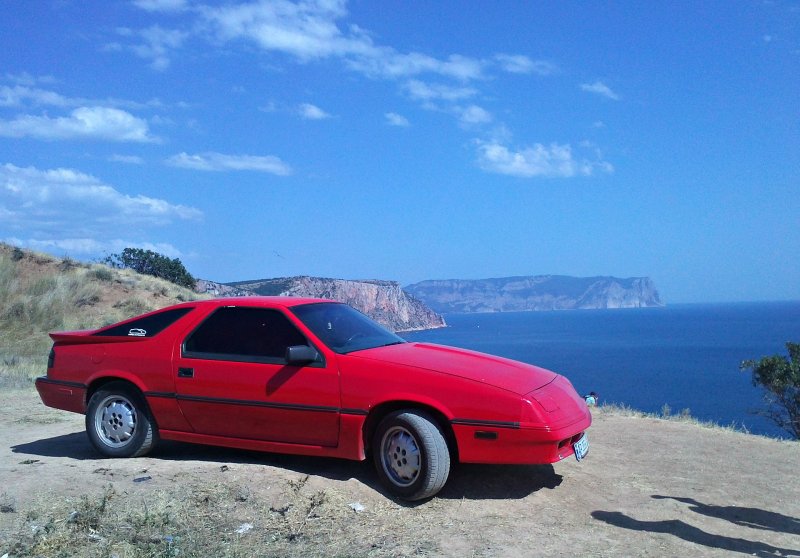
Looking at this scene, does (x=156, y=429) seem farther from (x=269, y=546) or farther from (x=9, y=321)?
(x=9, y=321)

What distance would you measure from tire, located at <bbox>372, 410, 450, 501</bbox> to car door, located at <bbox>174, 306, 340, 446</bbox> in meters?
0.44

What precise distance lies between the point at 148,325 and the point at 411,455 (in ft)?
9.24

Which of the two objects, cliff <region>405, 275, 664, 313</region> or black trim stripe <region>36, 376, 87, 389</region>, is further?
cliff <region>405, 275, 664, 313</region>

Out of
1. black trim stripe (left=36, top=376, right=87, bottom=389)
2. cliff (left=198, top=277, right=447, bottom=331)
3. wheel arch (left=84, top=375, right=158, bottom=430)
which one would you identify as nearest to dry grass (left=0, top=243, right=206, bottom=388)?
cliff (left=198, top=277, right=447, bottom=331)

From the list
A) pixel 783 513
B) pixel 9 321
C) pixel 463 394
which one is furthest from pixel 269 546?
pixel 9 321

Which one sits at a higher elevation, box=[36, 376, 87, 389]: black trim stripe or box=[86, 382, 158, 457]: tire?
box=[36, 376, 87, 389]: black trim stripe

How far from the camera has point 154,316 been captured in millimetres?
6617

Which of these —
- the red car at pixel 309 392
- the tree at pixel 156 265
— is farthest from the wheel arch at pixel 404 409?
the tree at pixel 156 265

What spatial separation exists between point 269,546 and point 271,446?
4.50 ft

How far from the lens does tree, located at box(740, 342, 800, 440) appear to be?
23.0m

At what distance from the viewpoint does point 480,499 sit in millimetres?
5523

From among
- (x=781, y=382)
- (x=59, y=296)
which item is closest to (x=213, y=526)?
(x=781, y=382)

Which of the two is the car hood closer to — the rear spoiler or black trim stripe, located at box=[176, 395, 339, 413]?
black trim stripe, located at box=[176, 395, 339, 413]

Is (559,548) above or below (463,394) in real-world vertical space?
below
